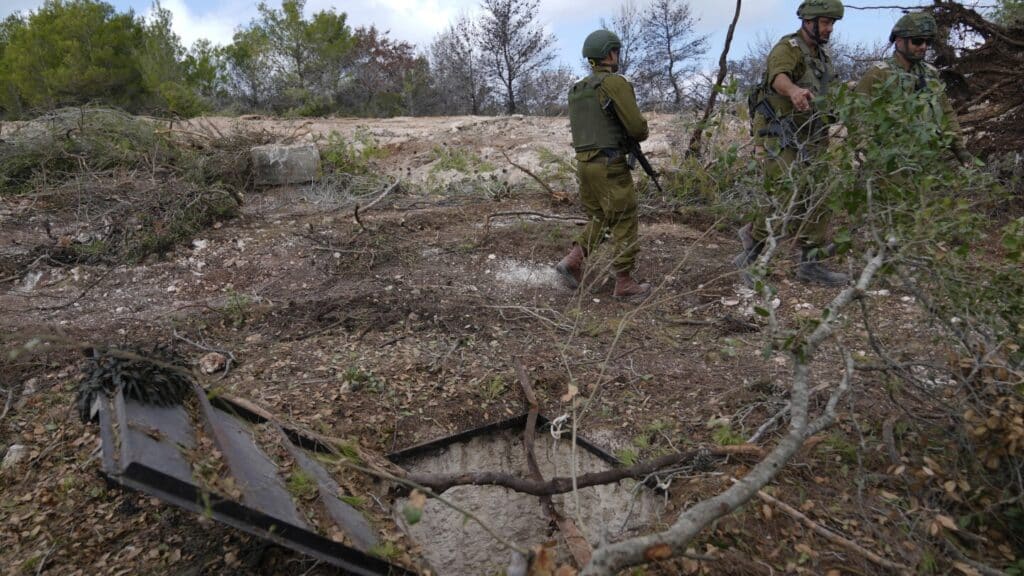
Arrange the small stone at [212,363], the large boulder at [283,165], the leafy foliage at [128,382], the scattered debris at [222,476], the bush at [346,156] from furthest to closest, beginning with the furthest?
the bush at [346,156] < the large boulder at [283,165] < the small stone at [212,363] < the leafy foliage at [128,382] < the scattered debris at [222,476]

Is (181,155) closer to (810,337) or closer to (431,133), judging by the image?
(431,133)

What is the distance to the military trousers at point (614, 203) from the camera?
3729mm

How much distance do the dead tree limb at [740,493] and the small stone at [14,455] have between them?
2241 mm

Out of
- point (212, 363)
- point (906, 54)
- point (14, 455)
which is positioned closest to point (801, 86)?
point (906, 54)

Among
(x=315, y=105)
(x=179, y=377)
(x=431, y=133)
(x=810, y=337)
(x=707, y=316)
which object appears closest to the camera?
(x=810, y=337)

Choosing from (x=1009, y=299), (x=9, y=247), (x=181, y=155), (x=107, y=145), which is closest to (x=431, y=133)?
(x=181, y=155)

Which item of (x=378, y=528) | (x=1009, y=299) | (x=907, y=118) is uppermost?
(x=907, y=118)

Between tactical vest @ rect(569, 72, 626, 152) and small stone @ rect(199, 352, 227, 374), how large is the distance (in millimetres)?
2216

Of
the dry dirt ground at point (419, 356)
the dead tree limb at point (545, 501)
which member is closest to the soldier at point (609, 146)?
the dry dirt ground at point (419, 356)

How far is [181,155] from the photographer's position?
Result: 20.3ft

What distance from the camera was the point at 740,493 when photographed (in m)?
1.66

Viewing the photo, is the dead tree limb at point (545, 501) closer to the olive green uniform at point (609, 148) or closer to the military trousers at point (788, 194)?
the olive green uniform at point (609, 148)

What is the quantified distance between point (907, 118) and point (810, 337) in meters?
1.16

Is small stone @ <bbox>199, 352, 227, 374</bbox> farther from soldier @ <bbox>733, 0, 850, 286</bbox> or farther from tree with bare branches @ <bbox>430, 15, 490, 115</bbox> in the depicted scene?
tree with bare branches @ <bbox>430, 15, 490, 115</bbox>
